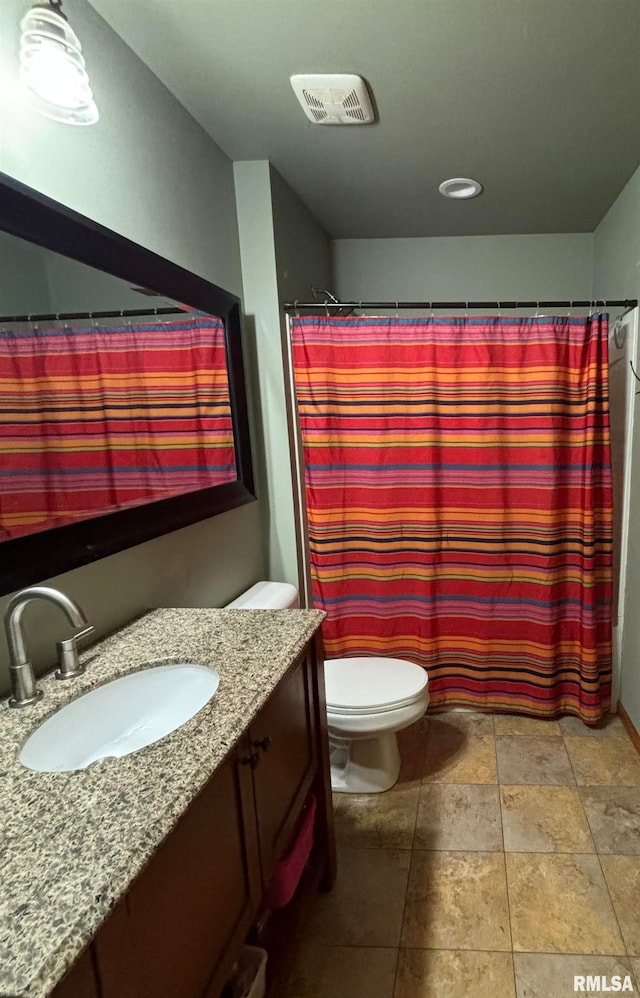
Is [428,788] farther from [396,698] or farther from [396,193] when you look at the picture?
[396,193]

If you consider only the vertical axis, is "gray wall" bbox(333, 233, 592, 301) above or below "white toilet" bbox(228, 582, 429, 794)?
above

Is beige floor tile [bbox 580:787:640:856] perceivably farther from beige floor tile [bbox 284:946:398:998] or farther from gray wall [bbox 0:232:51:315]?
gray wall [bbox 0:232:51:315]

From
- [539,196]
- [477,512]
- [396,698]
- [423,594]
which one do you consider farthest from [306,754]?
[539,196]

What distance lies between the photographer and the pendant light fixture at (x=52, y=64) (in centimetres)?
95

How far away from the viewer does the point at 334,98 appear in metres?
1.55

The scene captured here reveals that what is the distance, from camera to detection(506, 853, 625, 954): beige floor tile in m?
1.32

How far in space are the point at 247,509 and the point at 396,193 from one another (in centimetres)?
153

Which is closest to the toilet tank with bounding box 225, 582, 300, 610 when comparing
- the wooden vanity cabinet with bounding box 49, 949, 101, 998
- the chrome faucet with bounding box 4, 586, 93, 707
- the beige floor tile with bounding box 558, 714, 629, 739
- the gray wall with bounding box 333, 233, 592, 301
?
the chrome faucet with bounding box 4, 586, 93, 707

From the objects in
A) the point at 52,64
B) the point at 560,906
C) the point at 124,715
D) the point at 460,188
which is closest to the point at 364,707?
the point at 560,906

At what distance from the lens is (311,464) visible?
7.04ft

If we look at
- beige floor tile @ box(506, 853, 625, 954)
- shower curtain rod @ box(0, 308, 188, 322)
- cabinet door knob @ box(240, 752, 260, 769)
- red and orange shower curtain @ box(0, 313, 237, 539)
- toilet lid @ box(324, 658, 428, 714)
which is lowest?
beige floor tile @ box(506, 853, 625, 954)

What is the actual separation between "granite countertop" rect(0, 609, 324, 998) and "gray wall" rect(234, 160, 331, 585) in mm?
1022

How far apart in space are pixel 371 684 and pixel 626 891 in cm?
91

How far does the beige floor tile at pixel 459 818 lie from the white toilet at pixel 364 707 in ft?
0.56
